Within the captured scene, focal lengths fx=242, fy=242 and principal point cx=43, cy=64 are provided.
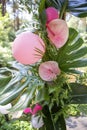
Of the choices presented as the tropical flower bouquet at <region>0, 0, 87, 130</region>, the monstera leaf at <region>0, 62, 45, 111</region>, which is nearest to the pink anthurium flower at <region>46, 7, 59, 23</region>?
the tropical flower bouquet at <region>0, 0, 87, 130</region>

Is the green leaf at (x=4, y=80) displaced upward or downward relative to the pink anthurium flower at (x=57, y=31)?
downward

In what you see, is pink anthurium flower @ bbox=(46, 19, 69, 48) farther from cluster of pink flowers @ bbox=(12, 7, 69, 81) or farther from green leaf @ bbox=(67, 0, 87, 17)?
green leaf @ bbox=(67, 0, 87, 17)

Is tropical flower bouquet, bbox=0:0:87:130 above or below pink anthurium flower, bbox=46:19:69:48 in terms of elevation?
below

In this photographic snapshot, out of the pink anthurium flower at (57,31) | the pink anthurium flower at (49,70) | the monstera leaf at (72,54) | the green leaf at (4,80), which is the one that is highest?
the pink anthurium flower at (57,31)

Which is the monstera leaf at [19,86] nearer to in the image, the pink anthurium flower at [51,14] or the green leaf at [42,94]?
the green leaf at [42,94]

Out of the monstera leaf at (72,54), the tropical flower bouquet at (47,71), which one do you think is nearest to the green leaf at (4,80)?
the tropical flower bouquet at (47,71)

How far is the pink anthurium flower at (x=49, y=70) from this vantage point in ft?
1.53

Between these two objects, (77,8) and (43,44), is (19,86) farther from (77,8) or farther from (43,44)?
(77,8)

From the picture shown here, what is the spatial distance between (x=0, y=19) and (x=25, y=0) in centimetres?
317

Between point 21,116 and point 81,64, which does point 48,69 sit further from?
point 21,116

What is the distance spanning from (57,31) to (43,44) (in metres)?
0.04

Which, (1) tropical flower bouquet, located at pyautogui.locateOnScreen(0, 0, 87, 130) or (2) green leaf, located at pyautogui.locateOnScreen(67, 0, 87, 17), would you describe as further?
(2) green leaf, located at pyautogui.locateOnScreen(67, 0, 87, 17)

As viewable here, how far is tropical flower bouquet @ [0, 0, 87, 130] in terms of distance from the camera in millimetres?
449

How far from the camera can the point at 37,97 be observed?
0.47 m
